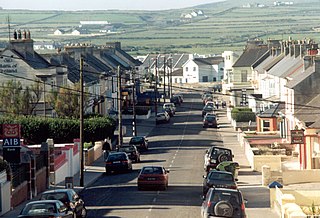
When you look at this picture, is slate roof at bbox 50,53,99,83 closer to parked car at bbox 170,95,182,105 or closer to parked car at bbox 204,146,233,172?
parked car at bbox 170,95,182,105

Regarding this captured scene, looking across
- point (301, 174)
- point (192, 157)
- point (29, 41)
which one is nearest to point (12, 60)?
point (29, 41)

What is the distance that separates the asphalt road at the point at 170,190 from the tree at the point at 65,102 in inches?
284

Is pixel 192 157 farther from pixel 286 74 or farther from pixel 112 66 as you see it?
pixel 112 66

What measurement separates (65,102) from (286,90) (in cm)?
1947

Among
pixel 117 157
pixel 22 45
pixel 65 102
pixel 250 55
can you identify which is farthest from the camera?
pixel 250 55

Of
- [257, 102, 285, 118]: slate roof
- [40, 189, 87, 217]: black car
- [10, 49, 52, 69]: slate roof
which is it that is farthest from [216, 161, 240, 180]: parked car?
[10, 49, 52, 69]: slate roof

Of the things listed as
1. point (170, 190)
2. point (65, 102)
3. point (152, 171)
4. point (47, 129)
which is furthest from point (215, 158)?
point (65, 102)

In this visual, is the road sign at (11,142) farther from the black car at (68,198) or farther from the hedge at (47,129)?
the hedge at (47,129)

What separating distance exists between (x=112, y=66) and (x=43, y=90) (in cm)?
4898

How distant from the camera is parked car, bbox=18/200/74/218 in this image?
3164cm

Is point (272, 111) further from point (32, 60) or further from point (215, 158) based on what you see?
point (215, 158)

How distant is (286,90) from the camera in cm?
6975

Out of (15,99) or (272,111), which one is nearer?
(15,99)

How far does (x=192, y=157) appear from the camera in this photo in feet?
230
